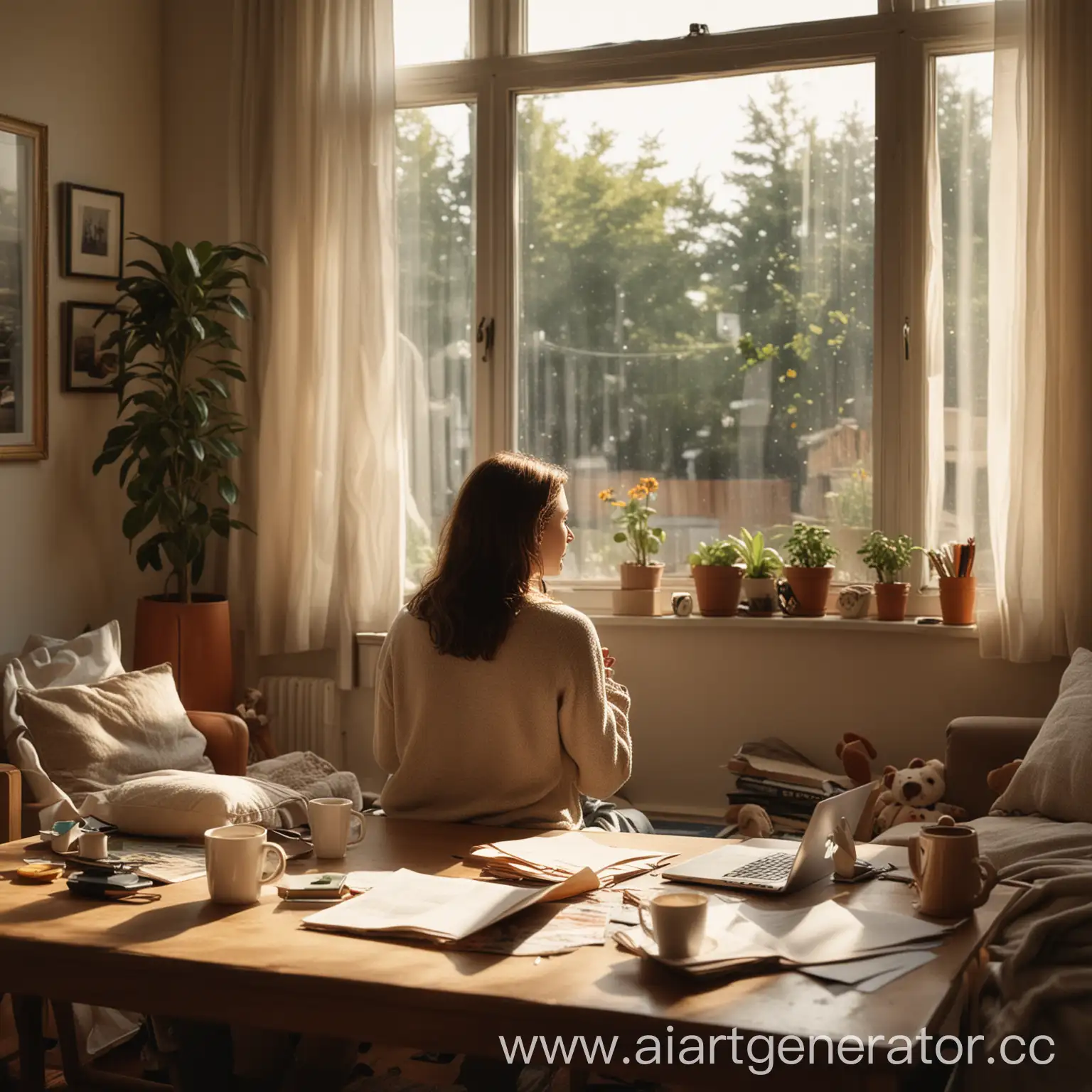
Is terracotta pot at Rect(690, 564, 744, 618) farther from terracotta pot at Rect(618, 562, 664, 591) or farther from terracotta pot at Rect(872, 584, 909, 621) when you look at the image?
terracotta pot at Rect(872, 584, 909, 621)

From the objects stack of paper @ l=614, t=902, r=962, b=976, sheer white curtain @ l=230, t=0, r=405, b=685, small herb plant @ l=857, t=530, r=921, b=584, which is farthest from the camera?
sheer white curtain @ l=230, t=0, r=405, b=685

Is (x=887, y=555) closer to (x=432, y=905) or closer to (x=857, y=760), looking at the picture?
(x=857, y=760)

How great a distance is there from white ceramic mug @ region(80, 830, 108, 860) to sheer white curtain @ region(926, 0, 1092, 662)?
108 inches

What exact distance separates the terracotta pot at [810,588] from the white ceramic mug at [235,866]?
8.78ft

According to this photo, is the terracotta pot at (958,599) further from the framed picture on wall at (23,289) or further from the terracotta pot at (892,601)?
the framed picture on wall at (23,289)

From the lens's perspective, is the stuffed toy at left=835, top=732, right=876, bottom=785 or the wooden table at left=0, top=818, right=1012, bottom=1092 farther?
the stuffed toy at left=835, top=732, right=876, bottom=785

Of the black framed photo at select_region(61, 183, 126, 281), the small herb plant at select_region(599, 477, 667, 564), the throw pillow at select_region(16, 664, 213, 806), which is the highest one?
the black framed photo at select_region(61, 183, 126, 281)

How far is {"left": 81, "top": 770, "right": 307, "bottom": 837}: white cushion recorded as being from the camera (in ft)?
7.44

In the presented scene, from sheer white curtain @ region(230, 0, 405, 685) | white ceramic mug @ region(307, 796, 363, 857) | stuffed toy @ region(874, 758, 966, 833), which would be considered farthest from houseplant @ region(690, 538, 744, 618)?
white ceramic mug @ region(307, 796, 363, 857)

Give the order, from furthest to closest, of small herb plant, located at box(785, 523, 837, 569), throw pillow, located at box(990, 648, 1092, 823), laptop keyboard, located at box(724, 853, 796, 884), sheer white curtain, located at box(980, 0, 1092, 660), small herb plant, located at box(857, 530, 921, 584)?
small herb plant, located at box(785, 523, 837, 569), small herb plant, located at box(857, 530, 921, 584), sheer white curtain, located at box(980, 0, 1092, 660), throw pillow, located at box(990, 648, 1092, 823), laptop keyboard, located at box(724, 853, 796, 884)

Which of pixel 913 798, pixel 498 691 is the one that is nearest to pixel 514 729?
pixel 498 691

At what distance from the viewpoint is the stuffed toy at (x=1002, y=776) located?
11.0 ft

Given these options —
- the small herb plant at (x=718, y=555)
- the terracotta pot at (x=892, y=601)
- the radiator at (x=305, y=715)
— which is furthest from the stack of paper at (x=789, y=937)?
the radiator at (x=305, y=715)

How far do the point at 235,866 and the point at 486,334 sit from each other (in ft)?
10.0
